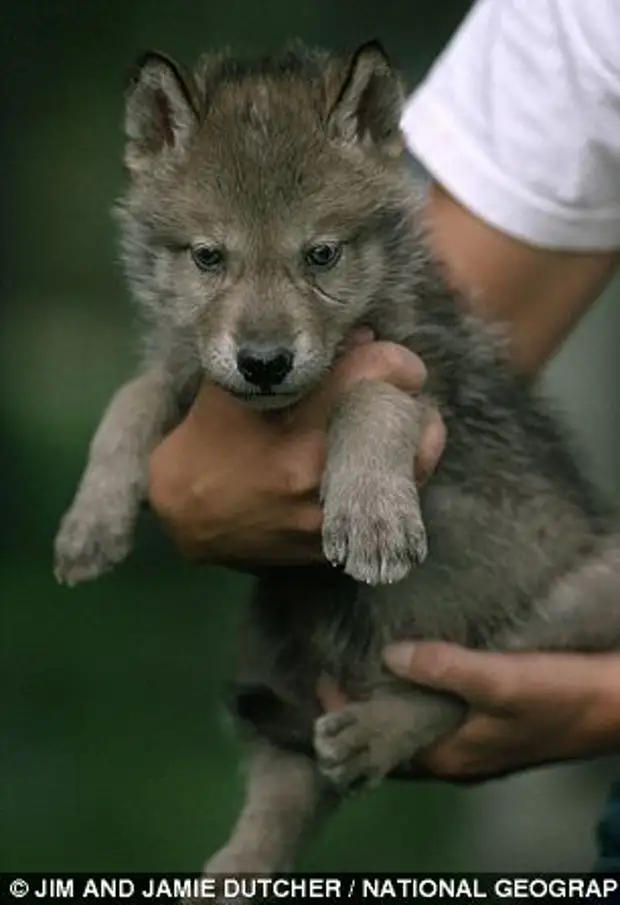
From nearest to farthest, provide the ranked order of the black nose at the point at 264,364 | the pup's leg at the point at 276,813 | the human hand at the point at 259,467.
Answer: the black nose at the point at 264,364 < the human hand at the point at 259,467 < the pup's leg at the point at 276,813

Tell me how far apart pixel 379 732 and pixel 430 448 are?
0.23 meters

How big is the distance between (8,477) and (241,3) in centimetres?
45

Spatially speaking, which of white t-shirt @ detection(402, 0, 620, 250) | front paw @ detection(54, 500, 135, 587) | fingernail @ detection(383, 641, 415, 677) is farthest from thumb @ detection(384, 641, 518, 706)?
white t-shirt @ detection(402, 0, 620, 250)

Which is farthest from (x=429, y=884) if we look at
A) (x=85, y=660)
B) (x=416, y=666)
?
(x=85, y=660)

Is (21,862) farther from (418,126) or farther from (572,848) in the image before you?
(418,126)

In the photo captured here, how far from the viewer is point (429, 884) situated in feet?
4.40

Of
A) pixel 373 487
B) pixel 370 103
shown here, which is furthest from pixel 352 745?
pixel 370 103

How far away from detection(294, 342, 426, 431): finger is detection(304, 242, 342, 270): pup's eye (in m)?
0.08

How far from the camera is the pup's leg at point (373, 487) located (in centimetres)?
107

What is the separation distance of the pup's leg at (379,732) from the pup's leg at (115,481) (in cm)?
21

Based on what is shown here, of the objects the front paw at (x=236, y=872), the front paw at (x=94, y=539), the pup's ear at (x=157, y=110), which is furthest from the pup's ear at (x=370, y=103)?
the front paw at (x=236, y=872)

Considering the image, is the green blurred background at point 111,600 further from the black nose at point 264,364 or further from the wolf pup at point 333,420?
the black nose at point 264,364

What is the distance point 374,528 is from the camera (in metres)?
1.06

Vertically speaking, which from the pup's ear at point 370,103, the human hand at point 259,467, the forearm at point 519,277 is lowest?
the human hand at point 259,467
